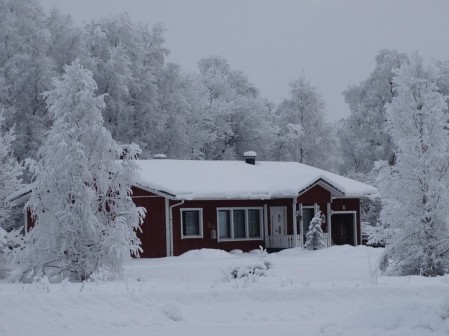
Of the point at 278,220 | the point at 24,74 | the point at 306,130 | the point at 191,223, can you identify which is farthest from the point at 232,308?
the point at 306,130

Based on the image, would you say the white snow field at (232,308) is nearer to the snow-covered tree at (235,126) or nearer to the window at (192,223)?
the window at (192,223)

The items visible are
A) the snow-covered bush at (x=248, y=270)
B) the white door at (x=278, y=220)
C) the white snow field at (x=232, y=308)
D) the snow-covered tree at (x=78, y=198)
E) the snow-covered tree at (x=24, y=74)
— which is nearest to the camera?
the white snow field at (x=232, y=308)

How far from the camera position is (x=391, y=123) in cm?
2370

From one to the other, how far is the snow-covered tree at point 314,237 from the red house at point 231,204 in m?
1.14

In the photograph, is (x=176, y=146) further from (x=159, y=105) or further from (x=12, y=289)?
(x=12, y=289)

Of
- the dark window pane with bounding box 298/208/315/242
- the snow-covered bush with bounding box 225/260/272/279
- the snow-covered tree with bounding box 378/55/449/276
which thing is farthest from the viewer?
the dark window pane with bounding box 298/208/315/242

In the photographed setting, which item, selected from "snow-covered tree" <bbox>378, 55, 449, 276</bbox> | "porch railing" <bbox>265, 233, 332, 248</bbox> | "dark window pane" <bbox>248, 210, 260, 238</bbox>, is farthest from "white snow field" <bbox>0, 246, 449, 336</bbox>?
"dark window pane" <bbox>248, 210, 260, 238</bbox>

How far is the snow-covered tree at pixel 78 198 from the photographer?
68.3 ft

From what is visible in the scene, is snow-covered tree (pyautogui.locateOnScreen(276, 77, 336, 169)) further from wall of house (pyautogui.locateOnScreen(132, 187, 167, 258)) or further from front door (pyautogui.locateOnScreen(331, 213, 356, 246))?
wall of house (pyautogui.locateOnScreen(132, 187, 167, 258))

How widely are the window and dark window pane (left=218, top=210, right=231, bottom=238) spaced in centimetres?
119

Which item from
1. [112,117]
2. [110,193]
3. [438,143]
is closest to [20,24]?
[112,117]

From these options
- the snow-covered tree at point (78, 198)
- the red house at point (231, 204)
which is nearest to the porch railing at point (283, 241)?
the red house at point (231, 204)

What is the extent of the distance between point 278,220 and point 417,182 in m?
16.2

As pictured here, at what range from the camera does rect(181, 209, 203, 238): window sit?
119ft
